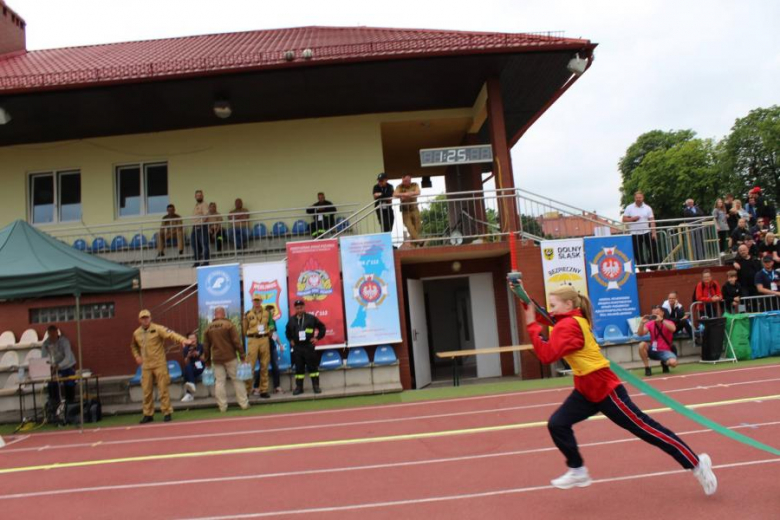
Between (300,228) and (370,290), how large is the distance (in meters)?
3.58

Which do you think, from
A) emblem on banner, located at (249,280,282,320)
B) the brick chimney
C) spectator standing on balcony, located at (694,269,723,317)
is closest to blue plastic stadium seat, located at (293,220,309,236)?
emblem on banner, located at (249,280,282,320)

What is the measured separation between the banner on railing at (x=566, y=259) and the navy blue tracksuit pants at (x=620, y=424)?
846cm

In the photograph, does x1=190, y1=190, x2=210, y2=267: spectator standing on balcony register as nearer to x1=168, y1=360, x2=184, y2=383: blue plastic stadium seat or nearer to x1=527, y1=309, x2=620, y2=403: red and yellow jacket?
x1=168, y1=360, x2=184, y2=383: blue plastic stadium seat

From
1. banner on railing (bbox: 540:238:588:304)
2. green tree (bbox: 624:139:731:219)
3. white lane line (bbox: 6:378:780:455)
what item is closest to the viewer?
white lane line (bbox: 6:378:780:455)

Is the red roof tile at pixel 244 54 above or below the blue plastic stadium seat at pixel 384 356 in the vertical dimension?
above

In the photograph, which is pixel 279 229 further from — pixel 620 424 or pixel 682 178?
pixel 682 178

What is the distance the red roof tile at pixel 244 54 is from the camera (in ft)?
45.3

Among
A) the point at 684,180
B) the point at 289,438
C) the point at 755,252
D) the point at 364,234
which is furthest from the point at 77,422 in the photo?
the point at 684,180

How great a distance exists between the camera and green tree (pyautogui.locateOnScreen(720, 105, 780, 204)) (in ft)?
153

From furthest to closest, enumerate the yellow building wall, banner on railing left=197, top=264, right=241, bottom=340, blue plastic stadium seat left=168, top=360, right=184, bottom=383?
the yellow building wall < banner on railing left=197, top=264, right=241, bottom=340 < blue plastic stadium seat left=168, top=360, right=184, bottom=383

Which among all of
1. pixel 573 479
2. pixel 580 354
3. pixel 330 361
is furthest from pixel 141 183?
pixel 573 479

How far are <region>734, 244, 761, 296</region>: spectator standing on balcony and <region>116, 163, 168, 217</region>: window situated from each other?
14455mm

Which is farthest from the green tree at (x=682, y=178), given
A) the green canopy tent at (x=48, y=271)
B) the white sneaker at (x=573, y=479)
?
the white sneaker at (x=573, y=479)

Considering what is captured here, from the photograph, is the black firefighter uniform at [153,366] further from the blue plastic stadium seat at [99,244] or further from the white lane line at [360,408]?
the blue plastic stadium seat at [99,244]
